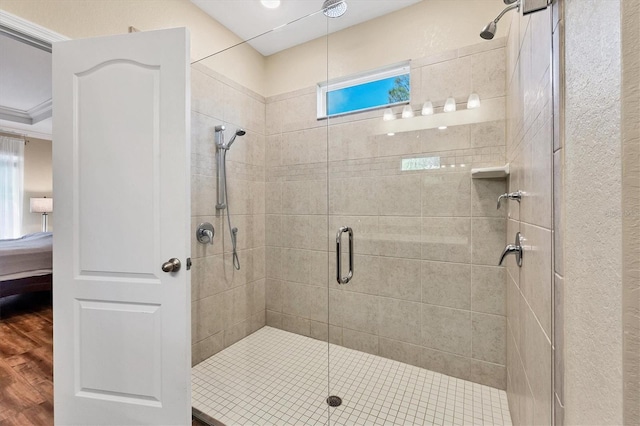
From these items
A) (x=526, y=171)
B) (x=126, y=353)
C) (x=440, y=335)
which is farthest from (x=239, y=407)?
(x=526, y=171)

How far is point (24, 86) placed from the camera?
10.3ft

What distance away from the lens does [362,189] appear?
208cm

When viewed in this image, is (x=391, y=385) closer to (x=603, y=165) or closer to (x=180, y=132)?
(x=603, y=165)

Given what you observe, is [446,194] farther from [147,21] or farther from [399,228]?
[147,21]

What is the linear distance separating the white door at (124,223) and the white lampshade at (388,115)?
129cm

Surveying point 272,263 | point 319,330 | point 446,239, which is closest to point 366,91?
point 446,239

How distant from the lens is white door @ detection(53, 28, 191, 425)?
4.25ft

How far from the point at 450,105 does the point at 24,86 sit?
4.47 meters

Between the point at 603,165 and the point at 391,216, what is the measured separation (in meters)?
1.55

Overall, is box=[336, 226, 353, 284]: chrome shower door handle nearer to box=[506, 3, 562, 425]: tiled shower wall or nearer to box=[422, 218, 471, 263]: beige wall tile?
box=[422, 218, 471, 263]: beige wall tile

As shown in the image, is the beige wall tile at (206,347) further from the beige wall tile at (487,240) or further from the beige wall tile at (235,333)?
the beige wall tile at (487,240)

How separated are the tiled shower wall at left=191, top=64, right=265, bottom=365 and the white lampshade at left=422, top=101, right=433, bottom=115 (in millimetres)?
1289

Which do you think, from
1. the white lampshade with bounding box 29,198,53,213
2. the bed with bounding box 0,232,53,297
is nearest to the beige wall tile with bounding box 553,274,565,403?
the bed with bounding box 0,232,53,297

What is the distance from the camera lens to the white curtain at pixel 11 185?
4379 millimetres
